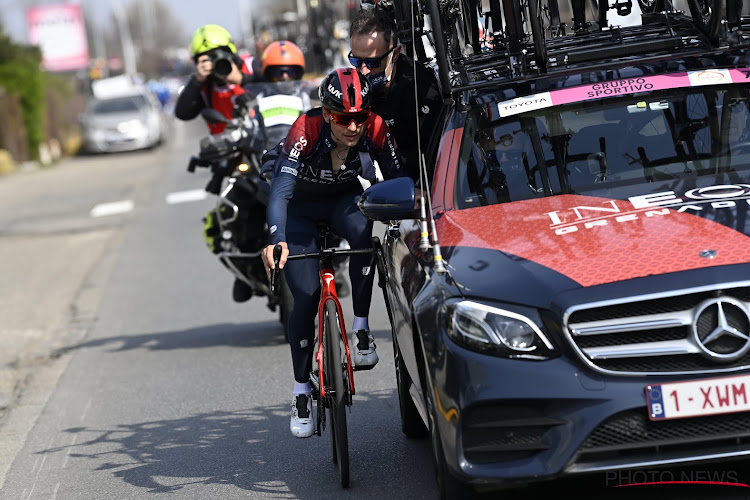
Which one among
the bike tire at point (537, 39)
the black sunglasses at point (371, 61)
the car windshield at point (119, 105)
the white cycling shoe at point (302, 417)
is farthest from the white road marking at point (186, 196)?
the bike tire at point (537, 39)

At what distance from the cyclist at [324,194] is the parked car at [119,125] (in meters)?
35.3

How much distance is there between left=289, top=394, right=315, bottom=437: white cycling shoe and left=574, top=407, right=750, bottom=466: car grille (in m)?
2.01

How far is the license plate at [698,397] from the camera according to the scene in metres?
4.65

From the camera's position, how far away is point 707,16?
289 inches

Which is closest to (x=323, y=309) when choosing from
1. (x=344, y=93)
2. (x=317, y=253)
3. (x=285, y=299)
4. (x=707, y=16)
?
(x=317, y=253)

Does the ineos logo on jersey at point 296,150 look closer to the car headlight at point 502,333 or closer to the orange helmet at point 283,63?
the car headlight at point 502,333

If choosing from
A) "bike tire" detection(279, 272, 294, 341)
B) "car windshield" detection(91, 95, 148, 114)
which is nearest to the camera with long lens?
"bike tire" detection(279, 272, 294, 341)

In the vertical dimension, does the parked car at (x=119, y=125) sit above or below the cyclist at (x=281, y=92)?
below

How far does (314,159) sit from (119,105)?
36.7 m

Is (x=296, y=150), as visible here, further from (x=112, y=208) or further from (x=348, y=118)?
(x=112, y=208)

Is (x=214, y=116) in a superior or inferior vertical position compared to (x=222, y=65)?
inferior

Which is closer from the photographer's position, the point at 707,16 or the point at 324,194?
the point at 324,194

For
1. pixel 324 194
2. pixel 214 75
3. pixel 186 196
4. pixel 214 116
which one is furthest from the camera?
pixel 186 196

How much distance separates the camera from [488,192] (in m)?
5.96
